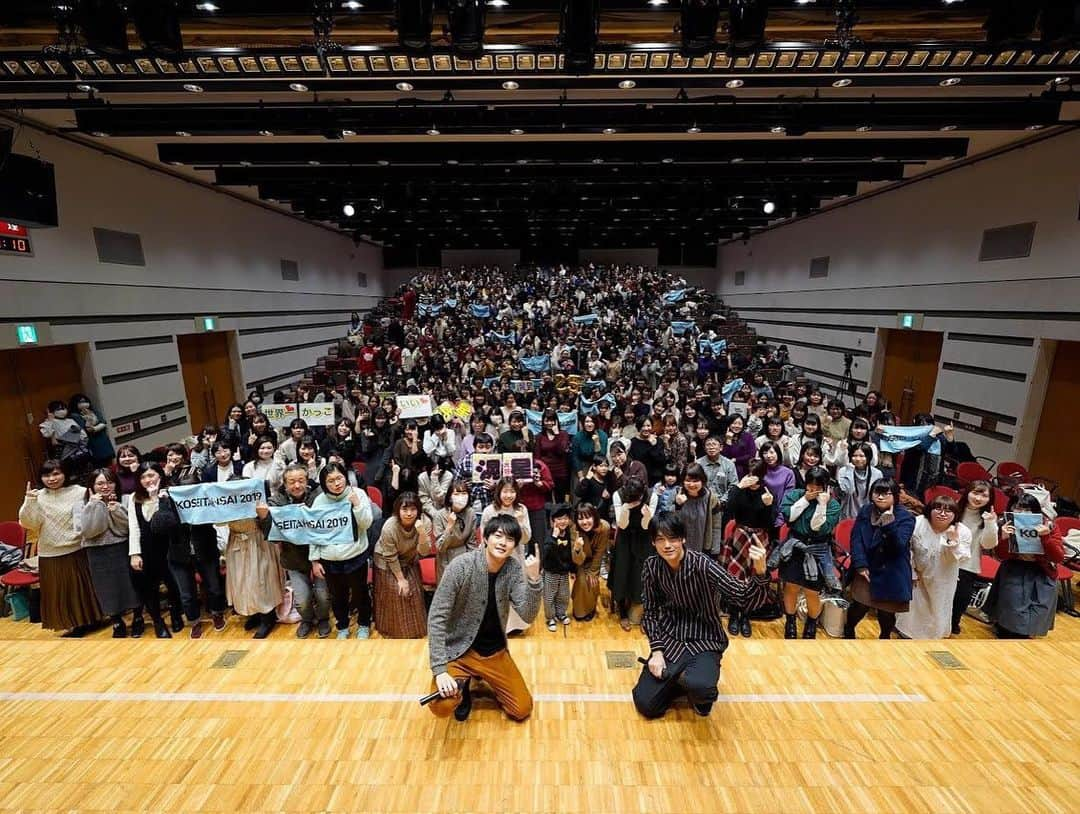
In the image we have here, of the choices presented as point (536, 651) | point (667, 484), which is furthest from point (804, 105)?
point (536, 651)

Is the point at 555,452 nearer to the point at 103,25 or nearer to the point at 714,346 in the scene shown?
the point at 103,25

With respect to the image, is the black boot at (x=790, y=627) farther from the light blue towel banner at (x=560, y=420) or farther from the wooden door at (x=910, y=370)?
the wooden door at (x=910, y=370)

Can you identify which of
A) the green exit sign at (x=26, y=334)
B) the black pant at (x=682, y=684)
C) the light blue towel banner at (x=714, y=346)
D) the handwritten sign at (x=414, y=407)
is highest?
the green exit sign at (x=26, y=334)

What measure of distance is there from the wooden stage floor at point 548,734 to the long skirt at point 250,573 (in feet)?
2.51

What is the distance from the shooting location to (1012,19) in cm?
396

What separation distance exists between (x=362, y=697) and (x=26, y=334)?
26.5 ft

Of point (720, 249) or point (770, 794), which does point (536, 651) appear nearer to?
point (770, 794)

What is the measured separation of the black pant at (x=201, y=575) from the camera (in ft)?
15.2

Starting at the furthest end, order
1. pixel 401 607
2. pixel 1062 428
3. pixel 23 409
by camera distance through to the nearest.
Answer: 1. pixel 1062 428
2. pixel 23 409
3. pixel 401 607

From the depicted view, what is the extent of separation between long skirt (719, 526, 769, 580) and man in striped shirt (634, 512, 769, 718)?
1.18 meters

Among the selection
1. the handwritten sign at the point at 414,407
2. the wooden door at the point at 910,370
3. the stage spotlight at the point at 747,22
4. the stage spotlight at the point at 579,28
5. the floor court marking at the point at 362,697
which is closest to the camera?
the floor court marking at the point at 362,697

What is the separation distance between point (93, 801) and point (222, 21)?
6.37 meters

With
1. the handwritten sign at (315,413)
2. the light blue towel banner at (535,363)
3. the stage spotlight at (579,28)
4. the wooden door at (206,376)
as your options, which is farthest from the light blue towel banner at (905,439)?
the wooden door at (206,376)

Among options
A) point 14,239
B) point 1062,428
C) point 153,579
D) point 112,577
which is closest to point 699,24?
point 153,579
